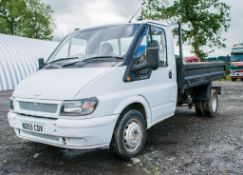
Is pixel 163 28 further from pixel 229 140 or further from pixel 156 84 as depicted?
pixel 229 140

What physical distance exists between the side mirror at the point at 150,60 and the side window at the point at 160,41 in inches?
26.8

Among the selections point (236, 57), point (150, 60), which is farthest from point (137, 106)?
point (236, 57)

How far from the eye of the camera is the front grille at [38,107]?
4.31 metres

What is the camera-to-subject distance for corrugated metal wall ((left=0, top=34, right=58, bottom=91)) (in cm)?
2016

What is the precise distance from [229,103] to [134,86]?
7.83 m

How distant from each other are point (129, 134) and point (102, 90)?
94 centimetres

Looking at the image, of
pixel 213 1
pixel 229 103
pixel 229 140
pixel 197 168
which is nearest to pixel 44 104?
pixel 197 168

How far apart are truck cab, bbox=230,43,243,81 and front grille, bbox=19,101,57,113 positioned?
73.3 feet

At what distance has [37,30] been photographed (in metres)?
44.8

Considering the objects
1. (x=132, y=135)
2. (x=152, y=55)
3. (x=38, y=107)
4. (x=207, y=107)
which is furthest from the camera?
(x=207, y=107)

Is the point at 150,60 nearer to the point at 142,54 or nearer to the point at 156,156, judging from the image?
the point at 142,54

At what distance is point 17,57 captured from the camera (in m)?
22.7

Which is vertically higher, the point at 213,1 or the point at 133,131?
the point at 213,1

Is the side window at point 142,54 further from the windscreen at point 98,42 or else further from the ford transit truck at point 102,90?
the windscreen at point 98,42
